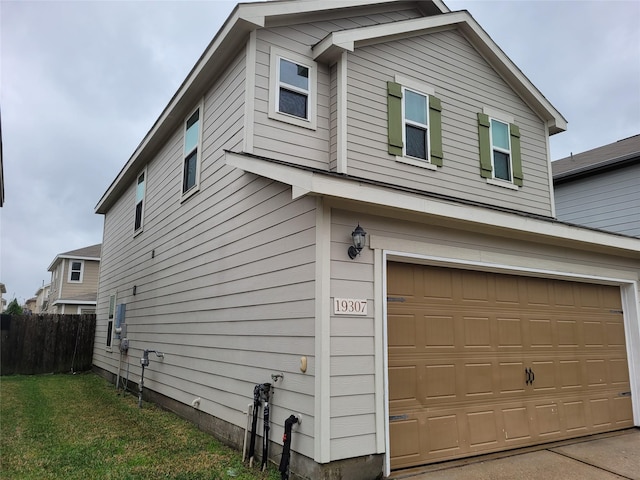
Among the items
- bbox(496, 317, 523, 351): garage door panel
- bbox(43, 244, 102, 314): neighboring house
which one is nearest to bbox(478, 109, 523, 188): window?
bbox(496, 317, 523, 351): garage door panel

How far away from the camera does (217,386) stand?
6.21 metres

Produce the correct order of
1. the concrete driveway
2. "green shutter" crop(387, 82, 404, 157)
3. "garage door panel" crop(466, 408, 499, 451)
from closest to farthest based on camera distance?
1. the concrete driveway
2. "garage door panel" crop(466, 408, 499, 451)
3. "green shutter" crop(387, 82, 404, 157)

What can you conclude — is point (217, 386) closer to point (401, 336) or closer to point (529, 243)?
point (401, 336)

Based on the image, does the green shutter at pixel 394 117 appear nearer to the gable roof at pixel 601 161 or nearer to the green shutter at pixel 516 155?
the green shutter at pixel 516 155

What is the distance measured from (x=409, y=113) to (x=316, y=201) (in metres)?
3.59

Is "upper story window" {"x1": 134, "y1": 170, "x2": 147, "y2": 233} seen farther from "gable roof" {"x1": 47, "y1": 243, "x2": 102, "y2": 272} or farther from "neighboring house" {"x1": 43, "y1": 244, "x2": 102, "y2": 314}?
"gable roof" {"x1": 47, "y1": 243, "x2": 102, "y2": 272}

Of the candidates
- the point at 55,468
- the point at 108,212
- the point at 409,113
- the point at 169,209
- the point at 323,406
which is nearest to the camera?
the point at 323,406

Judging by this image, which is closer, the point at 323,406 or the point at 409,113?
the point at 323,406

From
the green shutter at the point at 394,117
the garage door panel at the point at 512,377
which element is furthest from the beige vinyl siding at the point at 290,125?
the garage door panel at the point at 512,377

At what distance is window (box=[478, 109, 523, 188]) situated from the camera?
7.94 m

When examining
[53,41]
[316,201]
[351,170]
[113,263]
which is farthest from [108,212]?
[316,201]

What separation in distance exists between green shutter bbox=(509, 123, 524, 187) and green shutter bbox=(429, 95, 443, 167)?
5.96 feet

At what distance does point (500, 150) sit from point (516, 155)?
384 millimetres

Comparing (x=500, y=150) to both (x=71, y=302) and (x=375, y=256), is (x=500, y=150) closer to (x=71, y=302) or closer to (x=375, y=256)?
(x=375, y=256)
